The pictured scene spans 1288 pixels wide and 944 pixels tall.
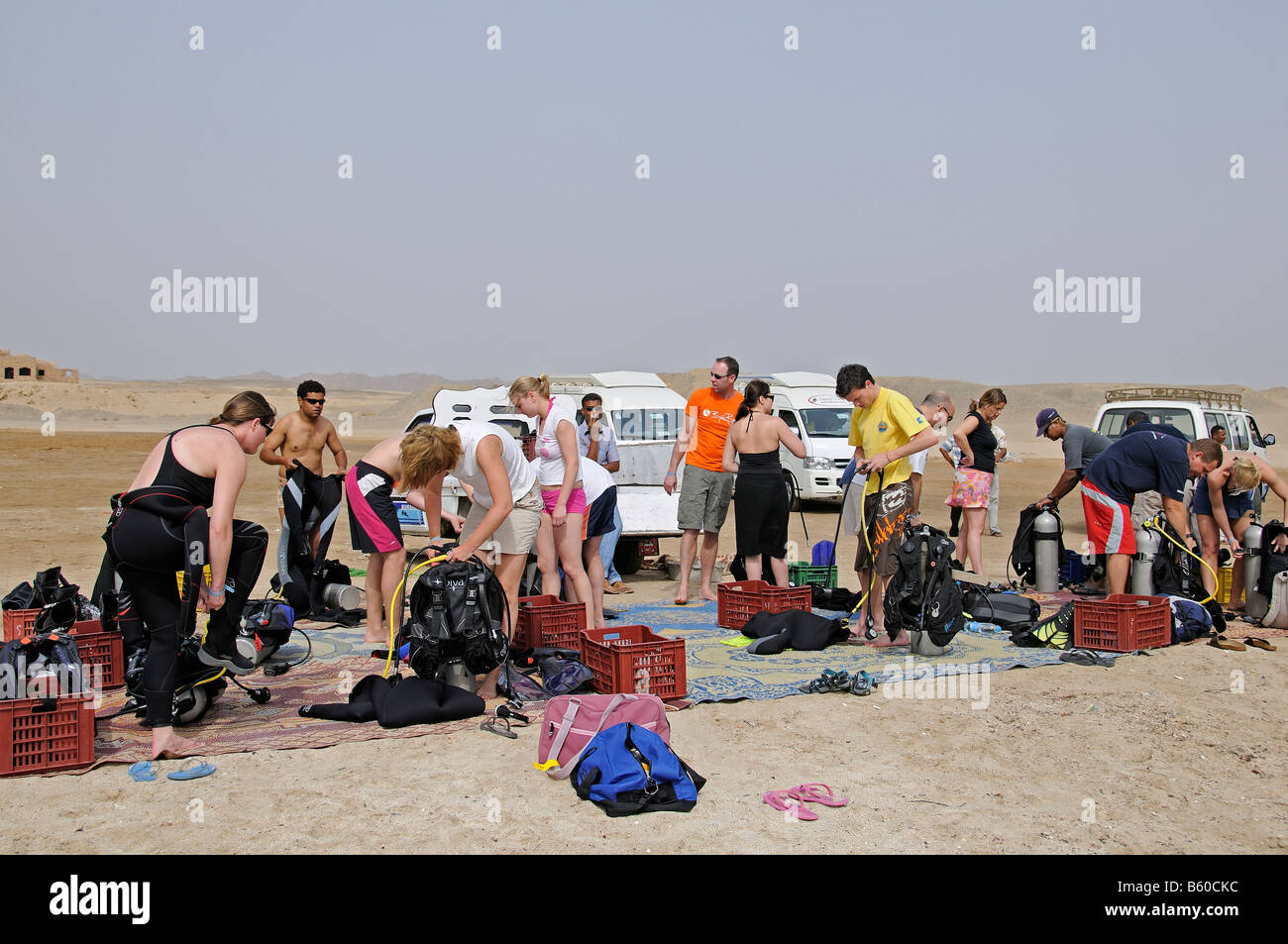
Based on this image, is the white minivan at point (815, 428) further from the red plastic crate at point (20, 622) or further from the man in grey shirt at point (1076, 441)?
the red plastic crate at point (20, 622)

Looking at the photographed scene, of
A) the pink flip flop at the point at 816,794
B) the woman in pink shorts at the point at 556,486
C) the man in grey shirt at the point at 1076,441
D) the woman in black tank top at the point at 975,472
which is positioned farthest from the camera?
the man in grey shirt at the point at 1076,441

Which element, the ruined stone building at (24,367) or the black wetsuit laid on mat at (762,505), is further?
the ruined stone building at (24,367)

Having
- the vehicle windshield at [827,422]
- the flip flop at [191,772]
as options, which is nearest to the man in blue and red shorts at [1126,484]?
the flip flop at [191,772]

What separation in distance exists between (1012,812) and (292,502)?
613 cm

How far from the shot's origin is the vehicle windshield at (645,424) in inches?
471

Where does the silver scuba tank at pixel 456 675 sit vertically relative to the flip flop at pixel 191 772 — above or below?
above

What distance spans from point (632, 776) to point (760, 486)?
13.9ft

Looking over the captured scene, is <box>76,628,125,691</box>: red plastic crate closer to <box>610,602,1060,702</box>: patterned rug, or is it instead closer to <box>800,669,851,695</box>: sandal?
<box>610,602,1060,702</box>: patterned rug

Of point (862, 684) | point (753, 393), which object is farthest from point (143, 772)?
point (753, 393)

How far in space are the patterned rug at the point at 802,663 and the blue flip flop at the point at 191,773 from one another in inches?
104

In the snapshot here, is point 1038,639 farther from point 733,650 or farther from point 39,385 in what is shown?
point 39,385

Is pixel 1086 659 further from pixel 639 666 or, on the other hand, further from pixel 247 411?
pixel 247 411

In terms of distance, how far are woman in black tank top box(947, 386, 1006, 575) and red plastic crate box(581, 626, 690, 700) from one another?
508cm


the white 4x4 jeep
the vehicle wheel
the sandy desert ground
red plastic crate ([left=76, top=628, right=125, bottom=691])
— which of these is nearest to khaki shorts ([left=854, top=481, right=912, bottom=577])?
the sandy desert ground
